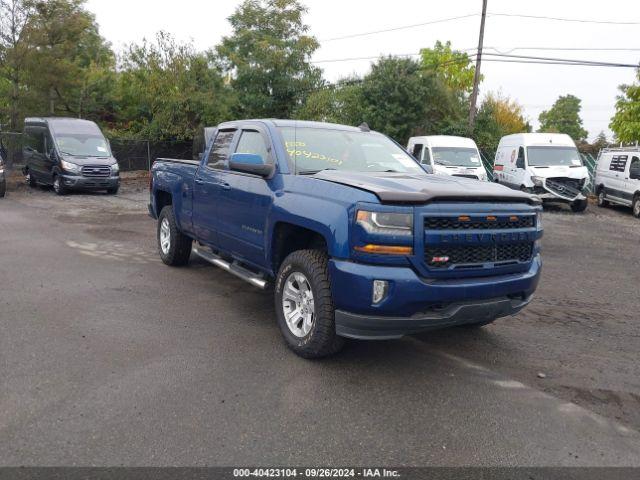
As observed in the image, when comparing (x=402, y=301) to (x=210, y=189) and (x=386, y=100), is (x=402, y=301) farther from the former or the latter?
(x=386, y=100)

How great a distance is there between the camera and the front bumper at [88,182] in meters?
17.2

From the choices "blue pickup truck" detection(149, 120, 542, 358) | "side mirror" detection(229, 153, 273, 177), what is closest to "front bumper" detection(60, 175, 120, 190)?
"blue pickup truck" detection(149, 120, 542, 358)

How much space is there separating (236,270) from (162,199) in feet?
9.41

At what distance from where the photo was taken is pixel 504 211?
13.9ft

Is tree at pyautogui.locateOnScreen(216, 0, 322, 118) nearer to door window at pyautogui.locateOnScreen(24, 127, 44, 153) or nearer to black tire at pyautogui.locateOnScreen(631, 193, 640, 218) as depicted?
door window at pyautogui.locateOnScreen(24, 127, 44, 153)

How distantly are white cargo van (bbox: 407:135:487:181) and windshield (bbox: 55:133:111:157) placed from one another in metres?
10.4

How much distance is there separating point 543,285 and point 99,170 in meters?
14.4

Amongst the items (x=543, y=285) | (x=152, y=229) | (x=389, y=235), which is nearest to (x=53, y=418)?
(x=389, y=235)

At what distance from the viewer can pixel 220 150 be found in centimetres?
627

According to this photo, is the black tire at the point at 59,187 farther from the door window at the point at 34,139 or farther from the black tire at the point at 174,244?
the black tire at the point at 174,244

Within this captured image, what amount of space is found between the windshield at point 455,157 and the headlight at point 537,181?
76.8 inches

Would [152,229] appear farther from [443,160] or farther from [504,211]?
[443,160]

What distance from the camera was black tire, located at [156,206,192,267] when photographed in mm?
7391

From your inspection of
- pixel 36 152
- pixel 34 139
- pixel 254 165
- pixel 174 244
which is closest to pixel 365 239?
pixel 254 165
